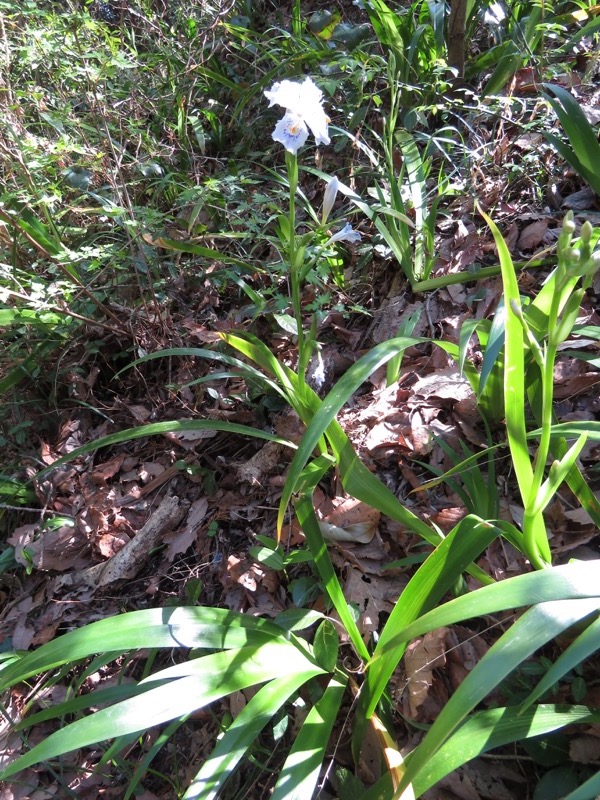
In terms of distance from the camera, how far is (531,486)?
2.71ft

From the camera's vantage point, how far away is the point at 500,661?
0.62m

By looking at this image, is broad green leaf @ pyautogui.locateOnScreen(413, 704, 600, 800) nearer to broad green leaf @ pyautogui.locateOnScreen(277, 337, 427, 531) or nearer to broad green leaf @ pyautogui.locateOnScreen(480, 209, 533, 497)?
broad green leaf @ pyautogui.locateOnScreen(480, 209, 533, 497)

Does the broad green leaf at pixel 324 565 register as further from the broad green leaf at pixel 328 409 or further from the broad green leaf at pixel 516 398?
the broad green leaf at pixel 516 398

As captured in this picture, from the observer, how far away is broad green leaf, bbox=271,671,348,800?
2.58 feet

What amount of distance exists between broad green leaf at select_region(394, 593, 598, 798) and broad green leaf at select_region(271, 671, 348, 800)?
0.64 feet

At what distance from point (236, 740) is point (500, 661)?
481 mm

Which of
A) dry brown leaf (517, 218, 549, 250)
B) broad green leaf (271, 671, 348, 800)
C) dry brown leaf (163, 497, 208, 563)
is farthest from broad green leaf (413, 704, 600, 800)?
dry brown leaf (517, 218, 549, 250)

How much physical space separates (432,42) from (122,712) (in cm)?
241

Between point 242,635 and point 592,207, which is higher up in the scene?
point 592,207

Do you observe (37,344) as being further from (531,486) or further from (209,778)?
(531,486)

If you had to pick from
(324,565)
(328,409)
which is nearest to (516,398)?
(328,409)

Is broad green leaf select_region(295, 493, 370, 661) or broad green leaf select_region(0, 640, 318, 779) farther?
broad green leaf select_region(295, 493, 370, 661)

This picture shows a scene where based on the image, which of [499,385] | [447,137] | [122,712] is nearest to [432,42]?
[447,137]

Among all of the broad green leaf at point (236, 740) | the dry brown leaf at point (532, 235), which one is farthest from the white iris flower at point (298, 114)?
the broad green leaf at point (236, 740)
